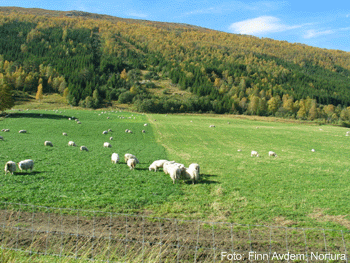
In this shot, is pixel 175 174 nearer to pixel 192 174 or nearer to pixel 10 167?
pixel 192 174

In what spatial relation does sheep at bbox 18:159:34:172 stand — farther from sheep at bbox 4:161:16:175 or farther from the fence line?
the fence line

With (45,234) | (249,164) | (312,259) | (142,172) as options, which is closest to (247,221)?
(312,259)

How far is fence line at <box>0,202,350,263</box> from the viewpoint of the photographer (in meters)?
7.27

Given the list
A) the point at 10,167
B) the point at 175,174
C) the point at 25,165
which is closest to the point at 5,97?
the point at 25,165

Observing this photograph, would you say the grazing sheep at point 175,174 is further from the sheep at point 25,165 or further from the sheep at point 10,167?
the sheep at point 10,167

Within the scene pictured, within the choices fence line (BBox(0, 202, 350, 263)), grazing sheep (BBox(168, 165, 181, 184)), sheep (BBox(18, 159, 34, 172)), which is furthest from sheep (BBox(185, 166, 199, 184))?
sheep (BBox(18, 159, 34, 172))

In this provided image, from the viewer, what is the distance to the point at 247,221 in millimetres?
9758

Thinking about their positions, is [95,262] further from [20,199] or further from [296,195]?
[296,195]

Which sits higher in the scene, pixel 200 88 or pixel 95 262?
pixel 200 88

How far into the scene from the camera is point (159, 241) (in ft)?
26.8

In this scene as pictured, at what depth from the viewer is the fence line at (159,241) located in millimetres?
7273

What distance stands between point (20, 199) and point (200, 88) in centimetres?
16421

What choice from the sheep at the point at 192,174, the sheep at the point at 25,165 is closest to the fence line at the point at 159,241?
the sheep at the point at 192,174


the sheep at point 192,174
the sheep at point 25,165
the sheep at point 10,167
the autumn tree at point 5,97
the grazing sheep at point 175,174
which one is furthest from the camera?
the autumn tree at point 5,97
